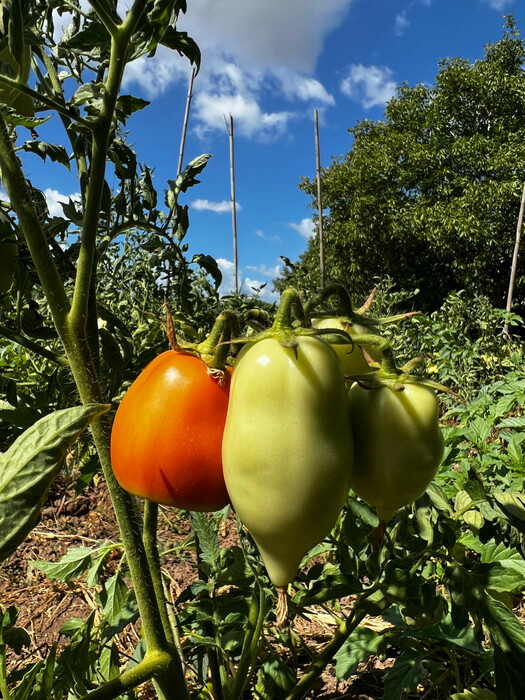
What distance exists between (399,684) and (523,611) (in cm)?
59

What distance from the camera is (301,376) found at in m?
0.39

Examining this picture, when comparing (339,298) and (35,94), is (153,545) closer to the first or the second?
(339,298)

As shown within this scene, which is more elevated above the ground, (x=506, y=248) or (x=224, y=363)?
(x=506, y=248)

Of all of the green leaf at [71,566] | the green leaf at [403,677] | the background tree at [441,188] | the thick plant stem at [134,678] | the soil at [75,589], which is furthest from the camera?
the background tree at [441,188]

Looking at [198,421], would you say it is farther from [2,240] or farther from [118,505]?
[2,240]

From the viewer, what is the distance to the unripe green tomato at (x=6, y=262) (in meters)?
0.61

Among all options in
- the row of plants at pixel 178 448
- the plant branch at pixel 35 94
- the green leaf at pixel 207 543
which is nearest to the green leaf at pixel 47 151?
the row of plants at pixel 178 448

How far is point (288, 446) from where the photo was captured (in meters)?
0.38

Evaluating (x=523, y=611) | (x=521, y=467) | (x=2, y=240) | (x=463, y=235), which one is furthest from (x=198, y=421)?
(x=463, y=235)

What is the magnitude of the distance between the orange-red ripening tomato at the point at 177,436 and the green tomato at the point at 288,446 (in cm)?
6

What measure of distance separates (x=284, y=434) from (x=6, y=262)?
0.40 m

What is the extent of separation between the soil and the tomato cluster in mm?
588

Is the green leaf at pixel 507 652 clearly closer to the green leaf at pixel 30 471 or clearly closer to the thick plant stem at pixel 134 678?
the thick plant stem at pixel 134 678

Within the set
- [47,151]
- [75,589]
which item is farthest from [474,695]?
[75,589]
